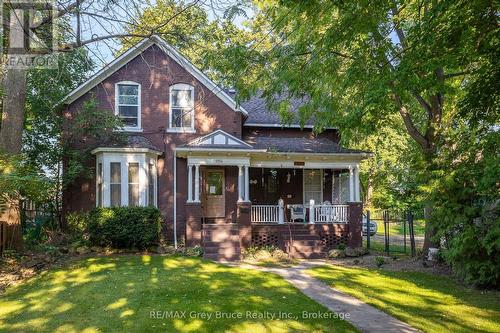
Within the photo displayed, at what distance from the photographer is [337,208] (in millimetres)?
15844

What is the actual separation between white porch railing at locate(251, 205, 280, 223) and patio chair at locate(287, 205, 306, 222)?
2.28ft

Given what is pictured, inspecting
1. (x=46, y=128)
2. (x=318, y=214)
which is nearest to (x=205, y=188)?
(x=318, y=214)

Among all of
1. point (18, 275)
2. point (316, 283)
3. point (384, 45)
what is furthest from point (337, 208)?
point (18, 275)

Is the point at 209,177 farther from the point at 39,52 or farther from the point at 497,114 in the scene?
the point at 497,114

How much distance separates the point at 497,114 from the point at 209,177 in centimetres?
1137

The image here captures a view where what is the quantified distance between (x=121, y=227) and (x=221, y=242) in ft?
11.2

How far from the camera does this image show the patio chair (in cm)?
1604

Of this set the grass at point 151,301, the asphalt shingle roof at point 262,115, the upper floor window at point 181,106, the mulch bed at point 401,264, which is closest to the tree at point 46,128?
the upper floor window at point 181,106

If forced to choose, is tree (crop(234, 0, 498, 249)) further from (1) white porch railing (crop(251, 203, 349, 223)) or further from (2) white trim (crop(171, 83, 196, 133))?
(2) white trim (crop(171, 83, 196, 133))

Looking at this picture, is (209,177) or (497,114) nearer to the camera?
(497,114)

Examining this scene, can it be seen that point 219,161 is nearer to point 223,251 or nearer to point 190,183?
point 190,183

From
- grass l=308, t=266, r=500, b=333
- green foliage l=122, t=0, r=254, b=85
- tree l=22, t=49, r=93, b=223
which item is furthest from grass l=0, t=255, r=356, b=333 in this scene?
tree l=22, t=49, r=93, b=223

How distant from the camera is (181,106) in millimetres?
16078

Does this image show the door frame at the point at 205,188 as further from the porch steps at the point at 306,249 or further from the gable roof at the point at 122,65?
the porch steps at the point at 306,249
